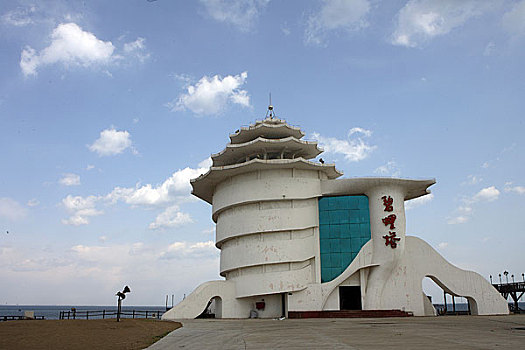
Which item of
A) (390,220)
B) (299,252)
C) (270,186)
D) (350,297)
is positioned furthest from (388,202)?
(350,297)

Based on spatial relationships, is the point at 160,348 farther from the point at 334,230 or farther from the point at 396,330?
the point at 334,230

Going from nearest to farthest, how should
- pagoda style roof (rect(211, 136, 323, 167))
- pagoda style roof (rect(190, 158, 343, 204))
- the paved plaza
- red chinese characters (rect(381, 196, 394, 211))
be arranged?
the paved plaza
red chinese characters (rect(381, 196, 394, 211))
pagoda style roof (rect(190, 158, 343, 204))
pagoda style roof (rect(211, 136, 323, 167))

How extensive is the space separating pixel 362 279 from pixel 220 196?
13.2 m

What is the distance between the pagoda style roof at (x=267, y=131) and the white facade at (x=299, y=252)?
249 millimetres

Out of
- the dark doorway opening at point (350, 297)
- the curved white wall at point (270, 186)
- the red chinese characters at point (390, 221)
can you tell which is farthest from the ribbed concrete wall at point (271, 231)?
the dark doorway opening at point (350, 297)

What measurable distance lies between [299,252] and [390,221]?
7272 millimetres

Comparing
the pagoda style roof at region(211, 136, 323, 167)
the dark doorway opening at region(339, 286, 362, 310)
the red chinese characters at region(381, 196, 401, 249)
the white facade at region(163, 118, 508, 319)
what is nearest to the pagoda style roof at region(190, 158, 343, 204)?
the white facade at region(163, 118, 508, 319)

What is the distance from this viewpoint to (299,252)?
36.4 meters

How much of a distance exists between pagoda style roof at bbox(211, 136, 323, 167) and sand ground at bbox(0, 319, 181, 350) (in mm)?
17023

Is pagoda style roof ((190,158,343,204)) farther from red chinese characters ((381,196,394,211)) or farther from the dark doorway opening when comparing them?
the dark doorway opening

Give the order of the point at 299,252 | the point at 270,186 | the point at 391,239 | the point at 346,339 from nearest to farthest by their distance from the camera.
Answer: the point at 346,339 → the point at 391,239 → the point at 299,252 → the point at 270,186

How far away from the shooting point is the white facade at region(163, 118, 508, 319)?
3594cm

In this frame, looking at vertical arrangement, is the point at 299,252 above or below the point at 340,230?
below

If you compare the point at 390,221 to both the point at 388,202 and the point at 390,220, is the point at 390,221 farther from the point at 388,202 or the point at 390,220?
the point at 388,202
